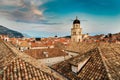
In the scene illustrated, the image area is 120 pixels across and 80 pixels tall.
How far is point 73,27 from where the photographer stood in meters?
64.0

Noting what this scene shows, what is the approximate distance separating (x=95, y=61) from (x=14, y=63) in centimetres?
768

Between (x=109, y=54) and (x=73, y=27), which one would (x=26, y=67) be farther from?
(x=73, y=27)

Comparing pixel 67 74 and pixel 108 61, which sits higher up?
pixel 108 61

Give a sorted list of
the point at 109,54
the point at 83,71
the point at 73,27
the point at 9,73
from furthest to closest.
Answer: the point at 73,27
the point at 109,54
the point at 83,71
the point at 9,73

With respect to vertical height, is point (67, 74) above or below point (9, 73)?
below

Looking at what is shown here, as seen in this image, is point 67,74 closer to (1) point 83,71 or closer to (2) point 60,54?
(1) point 83,71

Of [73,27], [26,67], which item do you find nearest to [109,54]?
[26,67]

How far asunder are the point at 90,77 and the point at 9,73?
675 cm

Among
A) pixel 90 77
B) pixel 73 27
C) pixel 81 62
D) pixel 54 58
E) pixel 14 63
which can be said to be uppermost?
pixel 73 27

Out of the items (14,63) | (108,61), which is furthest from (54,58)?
(14,63)

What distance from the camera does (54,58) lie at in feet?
126

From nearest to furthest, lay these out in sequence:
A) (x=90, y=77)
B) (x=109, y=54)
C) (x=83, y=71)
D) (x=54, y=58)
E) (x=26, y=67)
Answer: (x=26, y=67) → (x=90, y=77) → (x=83, y=71) → (x=109, y=54) → (x=54, y=58)

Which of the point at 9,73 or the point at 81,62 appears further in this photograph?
the point at 81,62

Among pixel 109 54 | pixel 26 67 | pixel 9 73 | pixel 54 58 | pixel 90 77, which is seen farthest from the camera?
pixel 54 58
